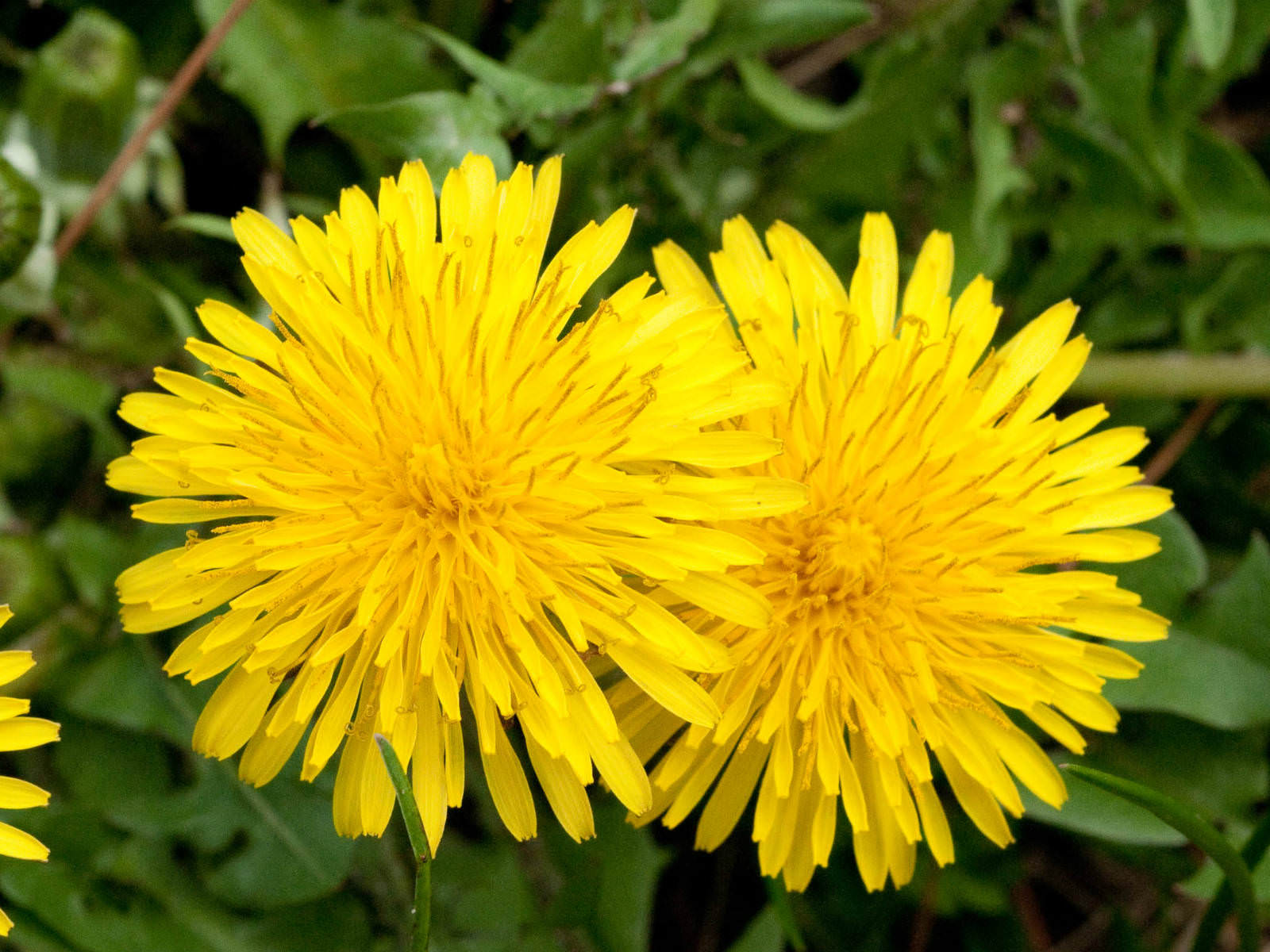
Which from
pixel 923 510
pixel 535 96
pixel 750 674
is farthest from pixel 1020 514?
pixel 535 96

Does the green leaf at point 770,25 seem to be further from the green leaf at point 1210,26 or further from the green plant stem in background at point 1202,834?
the green plant stem in background at point 1202,834

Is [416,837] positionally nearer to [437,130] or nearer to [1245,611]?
[437,130]

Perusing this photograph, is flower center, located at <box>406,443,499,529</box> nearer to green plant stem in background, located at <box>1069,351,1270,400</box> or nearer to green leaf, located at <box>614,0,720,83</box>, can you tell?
green leaf, located at <box>614,0,720,83</box>

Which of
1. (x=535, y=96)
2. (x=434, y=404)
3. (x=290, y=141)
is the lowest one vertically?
(x=434, y=404)

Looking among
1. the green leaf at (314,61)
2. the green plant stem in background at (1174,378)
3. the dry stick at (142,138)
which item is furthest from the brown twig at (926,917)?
the dry stick at (142,138)

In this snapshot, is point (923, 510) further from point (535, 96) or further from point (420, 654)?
point (535, 96)

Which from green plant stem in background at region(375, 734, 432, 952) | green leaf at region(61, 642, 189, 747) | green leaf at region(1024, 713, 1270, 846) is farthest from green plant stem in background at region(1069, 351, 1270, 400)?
green leaf at region(61, 642, 189, 747)
